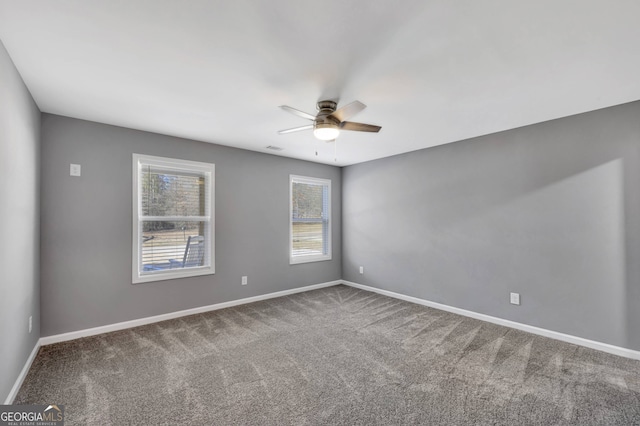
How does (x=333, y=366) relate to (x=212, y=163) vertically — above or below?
below

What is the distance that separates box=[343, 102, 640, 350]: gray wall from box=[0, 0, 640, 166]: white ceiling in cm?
46

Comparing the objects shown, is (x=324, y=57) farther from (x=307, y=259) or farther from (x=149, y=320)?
(x=307, y=259)

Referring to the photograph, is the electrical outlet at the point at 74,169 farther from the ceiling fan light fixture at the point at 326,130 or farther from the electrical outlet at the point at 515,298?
the electrical outlet at the point at 515,298

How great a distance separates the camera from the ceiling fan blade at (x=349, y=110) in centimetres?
222

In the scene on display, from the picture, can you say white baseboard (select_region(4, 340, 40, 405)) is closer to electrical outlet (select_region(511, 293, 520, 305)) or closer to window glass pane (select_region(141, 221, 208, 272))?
window glass pane (select_region(141, 221, 208, 272))

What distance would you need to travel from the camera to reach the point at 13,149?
81.2 inches

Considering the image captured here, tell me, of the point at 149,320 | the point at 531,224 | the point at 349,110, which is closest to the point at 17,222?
the point at 149,320

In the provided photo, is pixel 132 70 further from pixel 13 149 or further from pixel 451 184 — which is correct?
pixel 451 184

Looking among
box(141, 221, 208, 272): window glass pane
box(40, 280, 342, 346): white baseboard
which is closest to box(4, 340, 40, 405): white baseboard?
box(40, 280, 342, 346): white baseboard

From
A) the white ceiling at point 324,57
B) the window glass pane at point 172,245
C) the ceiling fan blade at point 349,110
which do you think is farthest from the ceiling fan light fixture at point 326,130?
the window glass pane at point 172,245

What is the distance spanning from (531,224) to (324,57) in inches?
121

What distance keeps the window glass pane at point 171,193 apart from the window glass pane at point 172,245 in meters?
0.17

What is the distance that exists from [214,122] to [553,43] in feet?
10.2

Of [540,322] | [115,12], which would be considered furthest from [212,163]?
[540,322]
